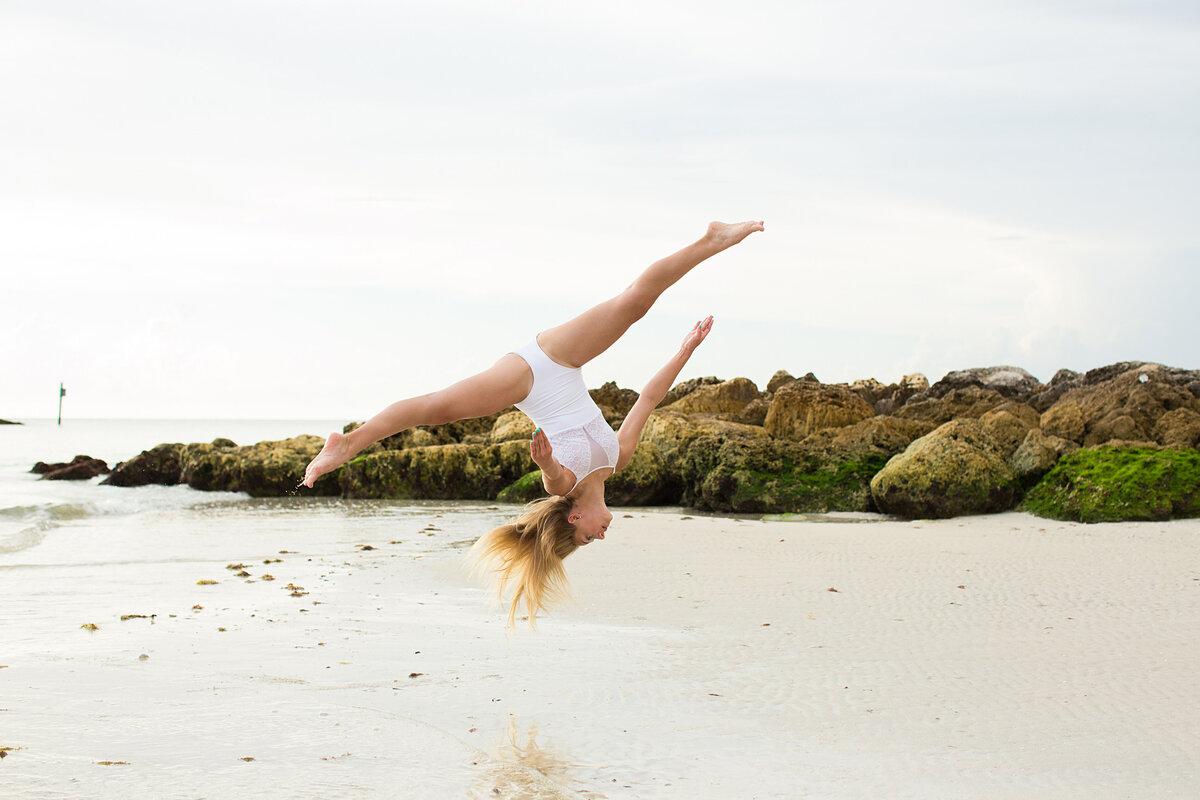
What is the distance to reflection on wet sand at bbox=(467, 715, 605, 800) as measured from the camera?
4766mm

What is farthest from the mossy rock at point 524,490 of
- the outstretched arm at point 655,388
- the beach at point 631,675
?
the outstretched arm at point 655,388

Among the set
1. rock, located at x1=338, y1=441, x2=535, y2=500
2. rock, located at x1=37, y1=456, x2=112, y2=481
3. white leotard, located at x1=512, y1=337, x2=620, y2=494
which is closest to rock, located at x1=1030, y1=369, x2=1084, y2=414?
rock, located at x1=338, y1=441, x2=535, y2=500

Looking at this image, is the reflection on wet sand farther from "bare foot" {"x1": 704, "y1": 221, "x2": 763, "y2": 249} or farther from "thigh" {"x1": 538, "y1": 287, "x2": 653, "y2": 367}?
"bare foot" {"x1": 704, "y1": 221, "x2": 763, "y2": 249}

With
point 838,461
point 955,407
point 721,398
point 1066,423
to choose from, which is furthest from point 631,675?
point 721,398

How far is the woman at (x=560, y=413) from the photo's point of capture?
5297 mm

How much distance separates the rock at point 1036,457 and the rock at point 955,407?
20.6 feet

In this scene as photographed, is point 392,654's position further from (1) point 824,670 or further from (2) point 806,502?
(2) point 806,502

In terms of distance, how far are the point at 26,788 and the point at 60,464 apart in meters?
31.5

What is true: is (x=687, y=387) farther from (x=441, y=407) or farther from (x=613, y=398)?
(x=441, y=407)

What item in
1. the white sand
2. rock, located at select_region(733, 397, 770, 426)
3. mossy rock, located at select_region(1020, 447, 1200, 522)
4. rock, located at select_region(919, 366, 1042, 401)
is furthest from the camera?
rock, located at select_region(919, 366, 1042, 401)

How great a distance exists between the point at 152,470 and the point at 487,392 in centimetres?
2239

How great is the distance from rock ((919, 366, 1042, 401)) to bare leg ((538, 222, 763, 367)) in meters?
27.7

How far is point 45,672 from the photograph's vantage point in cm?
659

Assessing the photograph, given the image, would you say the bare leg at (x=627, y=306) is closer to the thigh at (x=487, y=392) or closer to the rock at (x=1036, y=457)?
the thigh at (x=487, y=392)
